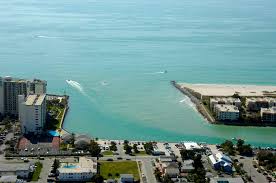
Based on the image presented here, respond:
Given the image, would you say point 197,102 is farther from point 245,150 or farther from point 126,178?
point 126,178

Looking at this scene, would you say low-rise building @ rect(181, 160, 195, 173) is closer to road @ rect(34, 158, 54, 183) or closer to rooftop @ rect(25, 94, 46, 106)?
road @ rect(34, 158, 54, 183)

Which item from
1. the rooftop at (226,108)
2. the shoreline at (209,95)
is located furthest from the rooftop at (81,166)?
the rooftop at (226,108)

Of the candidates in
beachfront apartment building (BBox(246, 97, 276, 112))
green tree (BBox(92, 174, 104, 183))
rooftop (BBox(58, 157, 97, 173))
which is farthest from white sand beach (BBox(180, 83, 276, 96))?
green tree (BBox(92, 174, 104, 183))

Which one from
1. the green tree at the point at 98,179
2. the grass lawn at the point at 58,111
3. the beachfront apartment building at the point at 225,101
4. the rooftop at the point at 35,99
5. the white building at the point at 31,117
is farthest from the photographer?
the beachfront apartment building at the point at 225,101

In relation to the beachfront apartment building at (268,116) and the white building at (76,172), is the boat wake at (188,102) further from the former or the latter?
the white building at (76,172)

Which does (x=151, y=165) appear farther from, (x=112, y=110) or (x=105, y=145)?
(x=112, y=110)

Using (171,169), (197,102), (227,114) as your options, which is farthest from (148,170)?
(197,102)
